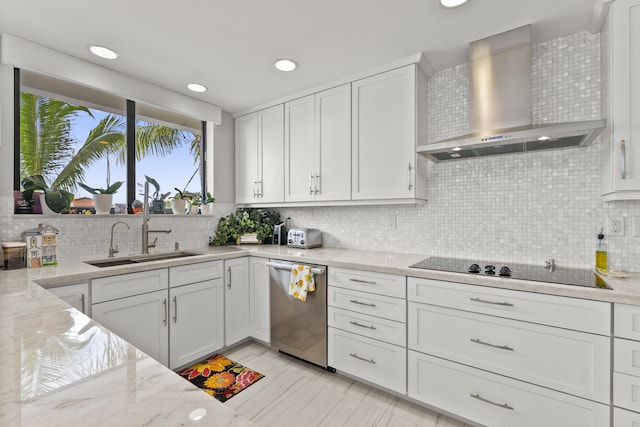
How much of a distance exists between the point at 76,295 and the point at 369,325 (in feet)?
5.88

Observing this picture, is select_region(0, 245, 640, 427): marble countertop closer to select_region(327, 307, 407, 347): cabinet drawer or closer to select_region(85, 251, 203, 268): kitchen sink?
select_region(85, 251, 203, 268): kitchen sink

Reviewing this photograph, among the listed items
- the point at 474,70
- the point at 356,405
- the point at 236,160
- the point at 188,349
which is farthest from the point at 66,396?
the point at 236,160

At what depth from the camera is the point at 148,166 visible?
9.33 feet

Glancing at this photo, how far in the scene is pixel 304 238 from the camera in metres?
2.86

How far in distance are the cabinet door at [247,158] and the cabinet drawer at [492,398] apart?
2.25 meters

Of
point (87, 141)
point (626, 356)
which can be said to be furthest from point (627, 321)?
point (87, 141)

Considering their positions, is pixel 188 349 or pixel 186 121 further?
pixel 186 121

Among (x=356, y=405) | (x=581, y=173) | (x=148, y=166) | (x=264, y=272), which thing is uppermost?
(x=148, y=166)

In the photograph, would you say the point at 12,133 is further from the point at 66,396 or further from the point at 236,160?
the point at 66,396

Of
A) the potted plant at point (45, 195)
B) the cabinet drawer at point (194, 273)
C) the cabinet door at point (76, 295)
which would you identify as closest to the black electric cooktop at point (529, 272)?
the cabinet drawer at point (194, 273)

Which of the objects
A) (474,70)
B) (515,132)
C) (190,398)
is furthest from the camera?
(474,70)

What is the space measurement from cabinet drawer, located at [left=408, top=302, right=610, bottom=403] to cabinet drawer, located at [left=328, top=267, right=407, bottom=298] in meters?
0.13

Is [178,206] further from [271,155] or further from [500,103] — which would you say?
[500,103]

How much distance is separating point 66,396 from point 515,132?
2099mm
